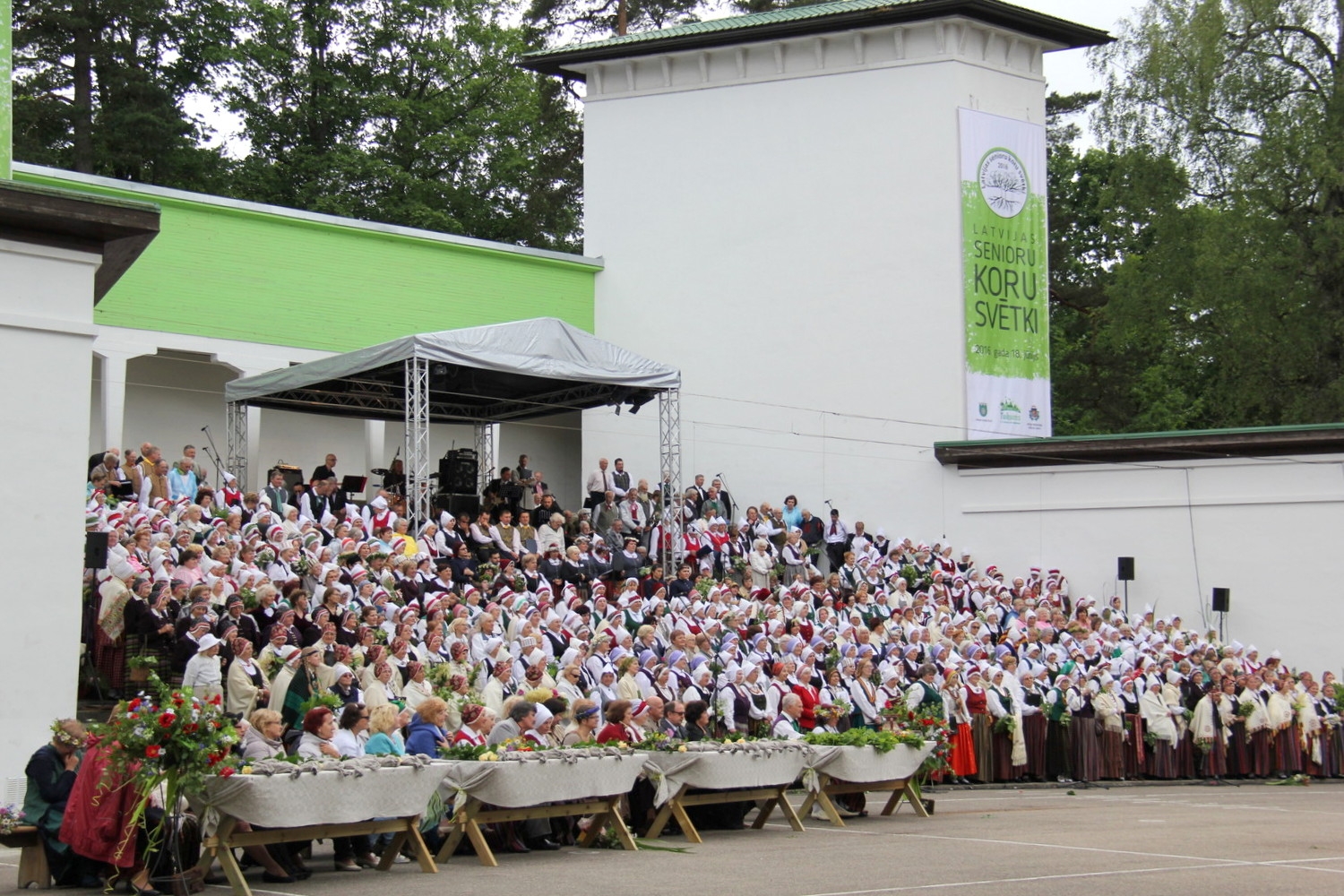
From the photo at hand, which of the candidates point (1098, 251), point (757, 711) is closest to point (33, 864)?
point (757, 711)

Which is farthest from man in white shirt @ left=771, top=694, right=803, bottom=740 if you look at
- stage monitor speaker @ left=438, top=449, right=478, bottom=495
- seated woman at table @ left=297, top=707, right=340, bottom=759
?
stage monitor speaker @ left=438, top=449, right=478, bottom=495

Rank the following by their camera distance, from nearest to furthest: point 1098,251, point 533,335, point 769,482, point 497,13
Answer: point 533,335
point 769,482
point 497,13
point 1098,251

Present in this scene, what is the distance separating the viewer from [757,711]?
63.3ft

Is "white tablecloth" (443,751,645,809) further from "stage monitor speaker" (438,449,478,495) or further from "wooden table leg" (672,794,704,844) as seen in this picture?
"stage monitor speaker" (438,449,478,495)

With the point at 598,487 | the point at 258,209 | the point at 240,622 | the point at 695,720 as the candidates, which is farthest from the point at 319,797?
the point at 258,209

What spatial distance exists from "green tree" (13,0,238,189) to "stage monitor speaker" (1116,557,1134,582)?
22.1 m

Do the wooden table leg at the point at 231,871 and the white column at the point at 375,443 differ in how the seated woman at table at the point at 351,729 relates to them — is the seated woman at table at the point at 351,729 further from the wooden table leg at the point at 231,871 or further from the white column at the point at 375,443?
the white column at the point at 375,443

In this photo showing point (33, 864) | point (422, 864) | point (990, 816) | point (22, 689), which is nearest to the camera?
point (33, 864)

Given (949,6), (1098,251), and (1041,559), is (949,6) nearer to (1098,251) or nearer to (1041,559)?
(1041,559)

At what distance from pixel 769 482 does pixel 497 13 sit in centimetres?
1824

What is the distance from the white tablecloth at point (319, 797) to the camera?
11242mm

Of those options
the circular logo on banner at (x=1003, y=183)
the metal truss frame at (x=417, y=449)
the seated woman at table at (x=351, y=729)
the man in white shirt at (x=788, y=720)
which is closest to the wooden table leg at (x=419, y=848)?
the seated woman at table at (x=351, y=729)

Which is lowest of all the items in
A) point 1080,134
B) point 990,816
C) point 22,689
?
point 990,816

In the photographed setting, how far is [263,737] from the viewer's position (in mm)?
12672
